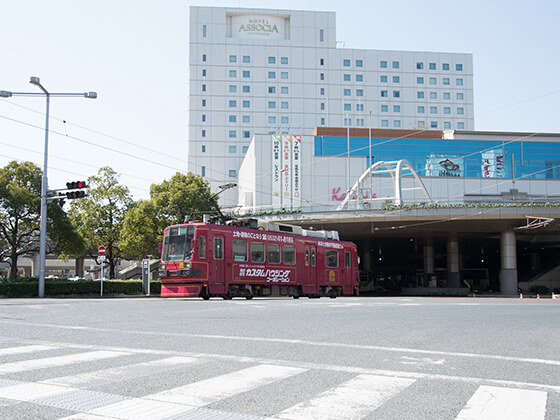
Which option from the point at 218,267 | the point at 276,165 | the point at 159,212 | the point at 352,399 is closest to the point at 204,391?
the point at 352,399

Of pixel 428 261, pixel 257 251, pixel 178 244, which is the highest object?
pixel 178 244

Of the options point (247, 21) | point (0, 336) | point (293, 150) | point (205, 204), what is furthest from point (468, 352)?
point (247, 21)

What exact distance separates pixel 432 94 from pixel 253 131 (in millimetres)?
33093

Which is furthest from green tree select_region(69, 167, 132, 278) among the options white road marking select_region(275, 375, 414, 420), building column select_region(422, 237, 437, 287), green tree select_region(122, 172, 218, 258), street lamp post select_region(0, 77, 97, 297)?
white road marking select_region(275, 375, 414, 420)

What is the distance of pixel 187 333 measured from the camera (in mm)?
10531

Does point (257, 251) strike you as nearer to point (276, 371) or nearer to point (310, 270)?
point (310, 270)

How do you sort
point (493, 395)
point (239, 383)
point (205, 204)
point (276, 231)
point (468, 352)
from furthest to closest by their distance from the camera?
point (205, 204) → point (276, 231) → point (468, 352) → point (239, 383) → point (493, 395)

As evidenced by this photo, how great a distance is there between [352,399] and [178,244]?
18623mm

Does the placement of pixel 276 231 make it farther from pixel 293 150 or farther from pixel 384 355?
pixel 293 150

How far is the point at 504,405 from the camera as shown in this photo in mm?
5176

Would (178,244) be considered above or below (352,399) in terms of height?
above

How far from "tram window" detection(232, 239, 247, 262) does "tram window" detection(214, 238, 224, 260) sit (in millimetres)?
705

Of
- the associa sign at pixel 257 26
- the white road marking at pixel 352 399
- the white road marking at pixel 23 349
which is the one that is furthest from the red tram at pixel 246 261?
the associa sign at pixel 257 26

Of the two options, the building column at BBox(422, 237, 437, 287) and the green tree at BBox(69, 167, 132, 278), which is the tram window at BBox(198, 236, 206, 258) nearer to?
the green tree at BBox(69, 167, 132, 278)
